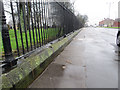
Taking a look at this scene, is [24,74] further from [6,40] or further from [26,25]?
[26,25]

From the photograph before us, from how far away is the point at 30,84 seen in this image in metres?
1.71

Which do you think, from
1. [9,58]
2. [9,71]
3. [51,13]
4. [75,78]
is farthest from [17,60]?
[51,13]

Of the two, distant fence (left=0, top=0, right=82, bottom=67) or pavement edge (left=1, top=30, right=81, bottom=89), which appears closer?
pavement edge (left=1, top=30, right=81, bottom=89)

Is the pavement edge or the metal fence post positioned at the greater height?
the metal fence post

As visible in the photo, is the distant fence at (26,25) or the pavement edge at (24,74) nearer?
the pavement edge at (24,74)

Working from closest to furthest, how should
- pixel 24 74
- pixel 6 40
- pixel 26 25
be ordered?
pixel 6 40 → pixel 24 74 → pixel 26 25

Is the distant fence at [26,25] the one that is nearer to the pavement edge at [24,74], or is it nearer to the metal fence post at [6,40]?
the metal fence post at [6,40]

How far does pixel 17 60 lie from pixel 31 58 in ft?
0.90

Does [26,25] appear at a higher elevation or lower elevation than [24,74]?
higher

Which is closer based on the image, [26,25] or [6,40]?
[6,40]

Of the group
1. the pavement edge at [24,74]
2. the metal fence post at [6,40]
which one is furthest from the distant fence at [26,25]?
the pavement edge at [24,74]

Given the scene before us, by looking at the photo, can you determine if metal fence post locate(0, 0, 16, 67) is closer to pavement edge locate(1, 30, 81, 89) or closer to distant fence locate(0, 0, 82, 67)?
distant fence locate(0, 0, 82, 67)

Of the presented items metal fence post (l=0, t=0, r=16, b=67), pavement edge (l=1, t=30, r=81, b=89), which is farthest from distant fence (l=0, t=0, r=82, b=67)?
pavement edge (l=1, t=30, r=81, b=89)

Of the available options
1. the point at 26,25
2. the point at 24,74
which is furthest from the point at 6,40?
the point at 26,25
